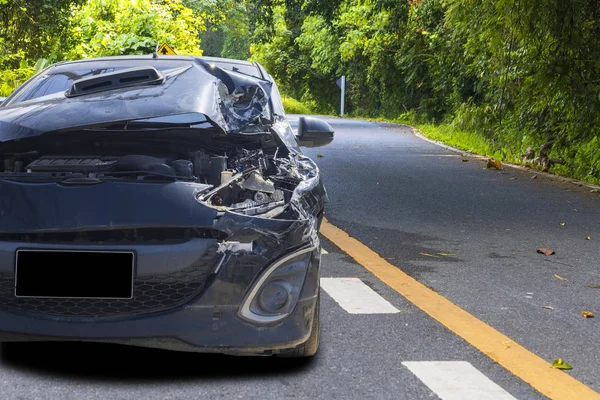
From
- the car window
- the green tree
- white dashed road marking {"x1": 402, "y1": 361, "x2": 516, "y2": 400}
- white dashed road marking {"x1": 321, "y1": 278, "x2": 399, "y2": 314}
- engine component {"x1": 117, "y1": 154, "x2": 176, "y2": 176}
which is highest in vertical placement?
the car window

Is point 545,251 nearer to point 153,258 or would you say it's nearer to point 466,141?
point 153,258

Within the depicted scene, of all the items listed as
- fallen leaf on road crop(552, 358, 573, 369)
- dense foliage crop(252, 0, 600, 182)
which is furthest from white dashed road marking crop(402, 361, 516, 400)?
dense foliage crop(252, 0, 600, 182)

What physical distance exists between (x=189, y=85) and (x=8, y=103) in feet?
4.11

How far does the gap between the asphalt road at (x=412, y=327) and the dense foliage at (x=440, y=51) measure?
3552 millimetres

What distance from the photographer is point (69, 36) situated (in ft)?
84.7

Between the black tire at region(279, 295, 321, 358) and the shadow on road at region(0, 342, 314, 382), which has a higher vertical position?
the black tire at region(279, 295, 321, 358)

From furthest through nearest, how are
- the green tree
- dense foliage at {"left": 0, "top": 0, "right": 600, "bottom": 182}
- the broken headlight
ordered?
the green tree < dense foliage at {"left": 0, "top": 0, "right": 600, "bottom": 182} < the broken headlight

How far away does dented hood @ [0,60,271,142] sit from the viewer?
4.70 metres

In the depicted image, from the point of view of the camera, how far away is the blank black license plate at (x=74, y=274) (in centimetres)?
406

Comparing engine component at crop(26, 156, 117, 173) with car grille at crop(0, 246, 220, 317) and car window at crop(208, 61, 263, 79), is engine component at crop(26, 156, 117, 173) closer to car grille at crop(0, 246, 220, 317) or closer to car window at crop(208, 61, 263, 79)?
car grille at crop(0, 246, 220, 317)

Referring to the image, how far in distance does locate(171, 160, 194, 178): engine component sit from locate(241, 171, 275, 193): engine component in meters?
0.27

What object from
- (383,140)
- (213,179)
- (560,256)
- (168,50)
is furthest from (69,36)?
(213,179)

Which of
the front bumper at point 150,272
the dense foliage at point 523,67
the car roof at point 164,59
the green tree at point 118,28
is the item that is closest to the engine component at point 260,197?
the front bumper at point 150,272

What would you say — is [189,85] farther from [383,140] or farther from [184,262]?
[383,140]
